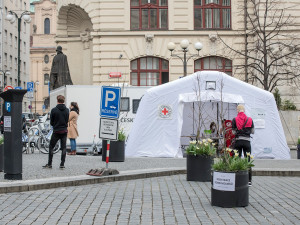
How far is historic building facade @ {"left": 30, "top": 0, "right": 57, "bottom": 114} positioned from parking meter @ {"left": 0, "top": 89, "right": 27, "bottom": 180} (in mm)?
92184

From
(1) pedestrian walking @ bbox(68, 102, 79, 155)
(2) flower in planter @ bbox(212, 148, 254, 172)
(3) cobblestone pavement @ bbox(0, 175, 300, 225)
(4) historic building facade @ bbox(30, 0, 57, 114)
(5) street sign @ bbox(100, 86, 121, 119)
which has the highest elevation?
(4) historic building facade @ bbox(30, 0, 57, 114)

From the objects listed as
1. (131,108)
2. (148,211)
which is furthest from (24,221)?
(131,108)

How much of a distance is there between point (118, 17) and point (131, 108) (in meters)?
13.4

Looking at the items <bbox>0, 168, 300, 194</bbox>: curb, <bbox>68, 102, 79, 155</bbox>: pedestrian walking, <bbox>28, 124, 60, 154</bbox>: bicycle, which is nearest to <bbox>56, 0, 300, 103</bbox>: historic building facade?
<bbox>28, 124, 60, 154</bbox>: bicycle

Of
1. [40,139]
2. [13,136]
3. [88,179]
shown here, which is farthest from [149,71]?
[13,136]

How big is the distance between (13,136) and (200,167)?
4033 millimetres

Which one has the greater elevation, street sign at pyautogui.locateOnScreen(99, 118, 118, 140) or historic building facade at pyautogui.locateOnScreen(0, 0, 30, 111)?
historic building facade at pyautogui.locateOnScreen(0, 0, 30, 111)

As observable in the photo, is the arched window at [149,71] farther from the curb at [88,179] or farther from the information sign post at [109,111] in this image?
the information sign post at [109,111]

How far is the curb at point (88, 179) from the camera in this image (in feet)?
38.5

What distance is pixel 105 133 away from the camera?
14328 mm

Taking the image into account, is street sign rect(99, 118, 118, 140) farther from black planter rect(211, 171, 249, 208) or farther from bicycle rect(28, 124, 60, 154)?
bicycle rect(28, 124, 60, 154)

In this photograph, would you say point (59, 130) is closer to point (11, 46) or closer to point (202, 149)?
point (202, 149)

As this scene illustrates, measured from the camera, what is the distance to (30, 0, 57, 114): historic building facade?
106500 millimetres

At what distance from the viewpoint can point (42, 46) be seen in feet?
356
